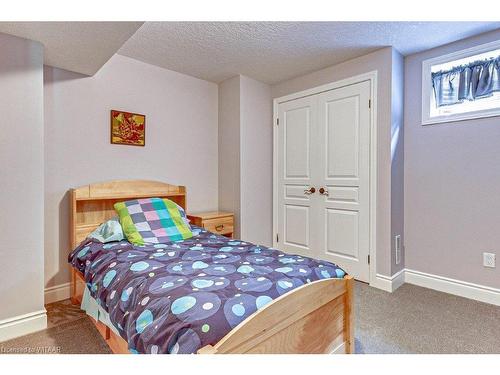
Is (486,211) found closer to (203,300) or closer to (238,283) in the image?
(238,283)

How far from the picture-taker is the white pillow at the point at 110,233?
2.10 metres

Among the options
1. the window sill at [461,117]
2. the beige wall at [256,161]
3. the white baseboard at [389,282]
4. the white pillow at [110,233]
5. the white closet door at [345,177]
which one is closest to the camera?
the white pillow at [110,233]

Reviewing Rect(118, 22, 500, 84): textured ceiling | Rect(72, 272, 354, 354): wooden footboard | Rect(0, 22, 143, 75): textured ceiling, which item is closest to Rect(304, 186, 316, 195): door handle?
Rect(118, 22, 500, 84): textured ceiling

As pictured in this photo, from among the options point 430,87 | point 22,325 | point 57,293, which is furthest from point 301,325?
point 430,87

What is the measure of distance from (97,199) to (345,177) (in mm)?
2349

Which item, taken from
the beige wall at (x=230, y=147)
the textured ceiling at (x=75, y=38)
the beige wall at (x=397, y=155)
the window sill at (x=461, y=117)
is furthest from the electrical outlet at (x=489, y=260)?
the textured ceiling at (x=75, y=38)

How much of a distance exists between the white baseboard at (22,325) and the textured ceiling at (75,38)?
1795mm

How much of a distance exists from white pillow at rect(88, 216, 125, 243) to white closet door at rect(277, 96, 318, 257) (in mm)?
1937

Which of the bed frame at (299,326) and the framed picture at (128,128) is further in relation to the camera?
the framed picture at (128,128)

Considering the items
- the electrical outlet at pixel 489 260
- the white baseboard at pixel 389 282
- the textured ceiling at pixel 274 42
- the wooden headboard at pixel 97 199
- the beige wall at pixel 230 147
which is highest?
the textured ceiling at pixel 274 42

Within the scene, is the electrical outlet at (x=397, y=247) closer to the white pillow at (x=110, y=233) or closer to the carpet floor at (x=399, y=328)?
the carpet floor at (x=399, y=328)

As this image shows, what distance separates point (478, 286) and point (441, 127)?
4.57 ft

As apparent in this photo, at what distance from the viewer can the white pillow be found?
2104mm
